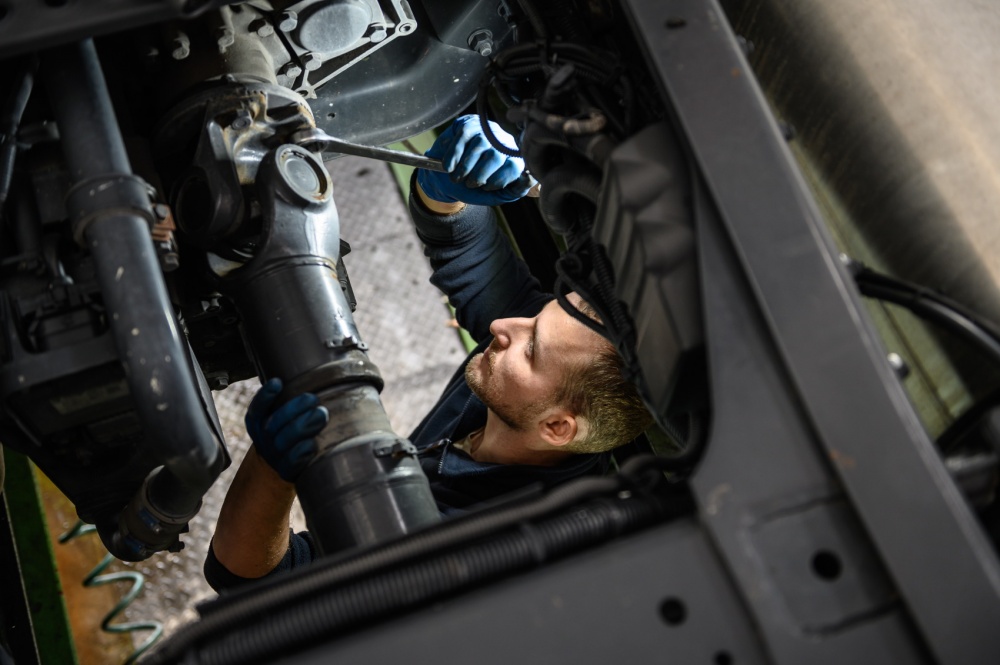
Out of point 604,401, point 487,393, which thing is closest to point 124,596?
point 487,393

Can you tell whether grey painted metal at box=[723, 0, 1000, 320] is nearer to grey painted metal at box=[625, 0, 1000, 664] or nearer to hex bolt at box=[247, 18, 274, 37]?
grey painted metal at box=[625, 0, 1000, 664]

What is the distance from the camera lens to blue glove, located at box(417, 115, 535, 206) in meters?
1.83

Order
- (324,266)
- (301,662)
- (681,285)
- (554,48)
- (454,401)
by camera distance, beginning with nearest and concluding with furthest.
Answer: (301,662) < (681,285) < (554,48) < (324,266) < (454,401)

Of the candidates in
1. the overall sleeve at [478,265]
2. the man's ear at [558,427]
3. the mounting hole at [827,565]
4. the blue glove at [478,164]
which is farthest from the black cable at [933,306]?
the overall sleeve at [478,265]

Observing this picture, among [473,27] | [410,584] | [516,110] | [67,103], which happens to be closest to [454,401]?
[473,27]

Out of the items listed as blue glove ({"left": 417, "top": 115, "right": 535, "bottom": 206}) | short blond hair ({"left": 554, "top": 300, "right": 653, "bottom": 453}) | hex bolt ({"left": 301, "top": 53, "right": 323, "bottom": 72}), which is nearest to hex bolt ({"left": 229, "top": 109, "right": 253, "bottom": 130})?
hex bolt ({"left": 301, "top": 53, "right": 323, "bottom": 72})

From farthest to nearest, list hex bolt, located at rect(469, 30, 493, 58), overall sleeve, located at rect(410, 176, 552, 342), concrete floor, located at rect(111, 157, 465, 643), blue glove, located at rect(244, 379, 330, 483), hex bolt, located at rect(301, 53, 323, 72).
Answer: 1. concrete floor, located at rect(111, 157, 465, 643)
2. overall sleeve, located at rect(410, 176, 552, 342)
3. hex bolt, located at rect(469, 30, 493, 58)
4. hex bolt, located at rect(301, 53, 323, 72)
5. blue glove, located at rect(244, 379, 330, 483)

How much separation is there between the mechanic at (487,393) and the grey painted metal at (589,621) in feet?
3.04

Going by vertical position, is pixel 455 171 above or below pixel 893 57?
above

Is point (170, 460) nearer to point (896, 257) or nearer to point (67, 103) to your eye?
point (67, 103)

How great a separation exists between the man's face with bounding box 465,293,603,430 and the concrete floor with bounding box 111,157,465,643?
0.82 m

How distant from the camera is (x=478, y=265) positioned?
2.31 meters

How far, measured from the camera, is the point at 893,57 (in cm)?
116

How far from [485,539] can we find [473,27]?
1.16 m
